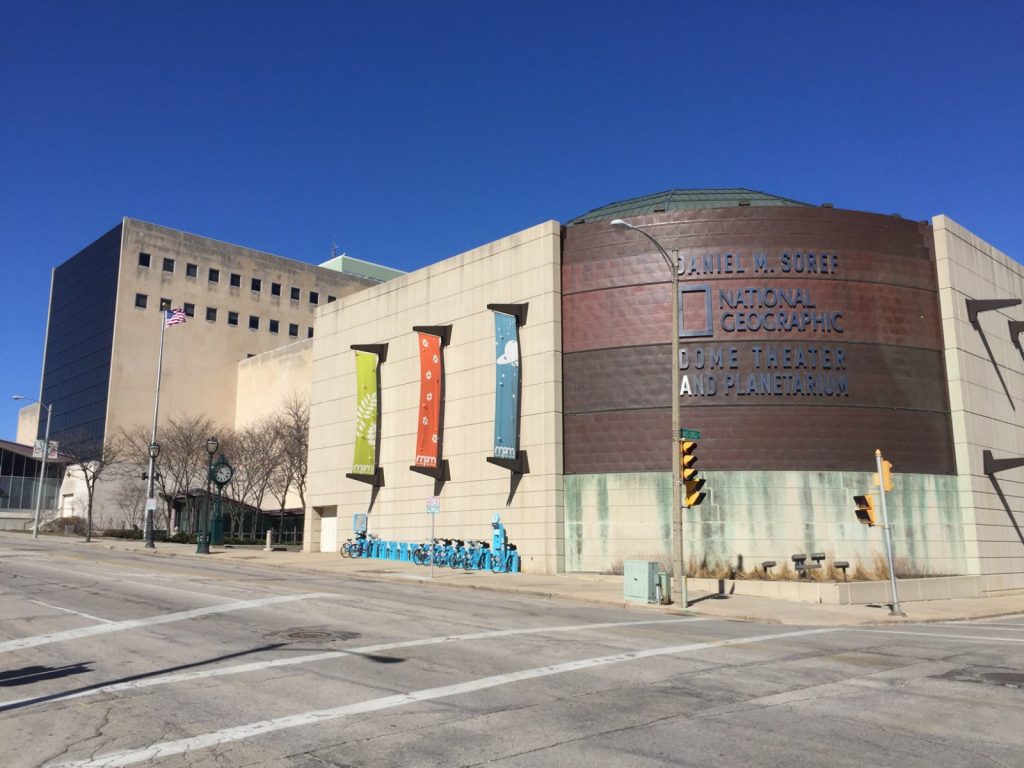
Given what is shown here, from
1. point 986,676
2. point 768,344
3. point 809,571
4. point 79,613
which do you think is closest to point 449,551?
point 809,571

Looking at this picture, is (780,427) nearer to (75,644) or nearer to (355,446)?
(355,446)

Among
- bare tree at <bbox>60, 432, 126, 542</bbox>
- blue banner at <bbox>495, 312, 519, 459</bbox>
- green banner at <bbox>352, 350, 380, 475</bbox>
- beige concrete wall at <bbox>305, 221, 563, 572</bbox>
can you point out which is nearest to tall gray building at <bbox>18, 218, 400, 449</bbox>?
bare tree at <bbox>60, 432, 126, 542</bbox>

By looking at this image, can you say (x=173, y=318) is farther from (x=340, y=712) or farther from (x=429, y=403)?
(x=340, y=712)

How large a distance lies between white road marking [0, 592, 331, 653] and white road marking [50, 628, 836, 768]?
23.2 feet

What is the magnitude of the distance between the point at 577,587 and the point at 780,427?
9.69 metres

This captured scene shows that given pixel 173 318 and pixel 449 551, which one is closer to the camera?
pixel 449 551

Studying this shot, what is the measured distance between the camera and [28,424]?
361 feet

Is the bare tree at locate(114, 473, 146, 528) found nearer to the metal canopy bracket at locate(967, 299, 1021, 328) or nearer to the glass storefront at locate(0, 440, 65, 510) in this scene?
the glass storefront at locate(0, 440, 65, 510)

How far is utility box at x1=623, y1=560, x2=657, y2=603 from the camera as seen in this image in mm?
22234

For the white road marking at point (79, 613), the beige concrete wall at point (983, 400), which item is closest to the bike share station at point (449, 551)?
the white road marking at point (79, 613)

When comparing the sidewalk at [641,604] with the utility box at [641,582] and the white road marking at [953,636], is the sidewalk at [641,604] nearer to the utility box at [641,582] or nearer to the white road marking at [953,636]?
the utility box at [641,582]

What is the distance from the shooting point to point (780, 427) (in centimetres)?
2997

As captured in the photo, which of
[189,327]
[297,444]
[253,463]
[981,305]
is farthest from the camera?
[189,327]

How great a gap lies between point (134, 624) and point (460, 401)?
21.5 m
